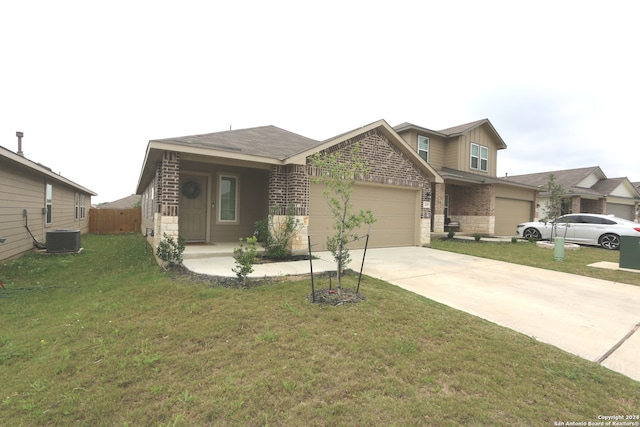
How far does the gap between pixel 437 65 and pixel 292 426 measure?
1182 cm

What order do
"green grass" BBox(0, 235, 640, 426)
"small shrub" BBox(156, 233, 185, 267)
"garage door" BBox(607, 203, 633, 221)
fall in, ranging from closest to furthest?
"green grass" BBox(0, 235, 640, 426), "small shrub" BBox(156, 233, 185, 267), "garage door" BBox(607, 203, 633, 221)

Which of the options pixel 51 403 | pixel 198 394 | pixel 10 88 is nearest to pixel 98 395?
pixel 51 403

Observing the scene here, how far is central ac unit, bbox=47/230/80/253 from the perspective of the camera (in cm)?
1013

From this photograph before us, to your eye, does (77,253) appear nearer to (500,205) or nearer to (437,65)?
(437,65)

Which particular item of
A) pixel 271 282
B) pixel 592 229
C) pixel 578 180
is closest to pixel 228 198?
pixel 271 282

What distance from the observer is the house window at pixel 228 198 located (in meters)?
10.3

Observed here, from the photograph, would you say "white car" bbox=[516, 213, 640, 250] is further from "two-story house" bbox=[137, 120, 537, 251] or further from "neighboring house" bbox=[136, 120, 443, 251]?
"neighboring house" bbox=[136, 120, 443, 251]

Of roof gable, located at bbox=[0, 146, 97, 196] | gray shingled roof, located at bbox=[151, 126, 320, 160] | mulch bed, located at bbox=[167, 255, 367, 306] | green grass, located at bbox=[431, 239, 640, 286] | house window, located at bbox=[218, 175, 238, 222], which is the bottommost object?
green grass, located at bbox=[431, 239, 640, 286]

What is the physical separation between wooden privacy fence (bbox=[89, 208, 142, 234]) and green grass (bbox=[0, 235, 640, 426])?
18203 mm

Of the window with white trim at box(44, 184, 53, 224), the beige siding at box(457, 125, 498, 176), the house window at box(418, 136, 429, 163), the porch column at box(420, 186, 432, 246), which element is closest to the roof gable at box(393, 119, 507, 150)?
the beige siding at box(457, 125, 498, 176)

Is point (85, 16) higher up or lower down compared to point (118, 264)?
higher up

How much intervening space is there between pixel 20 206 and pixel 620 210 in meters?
37.7

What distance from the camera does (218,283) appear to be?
5.49 metres

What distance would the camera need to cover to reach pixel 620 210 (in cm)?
2458
